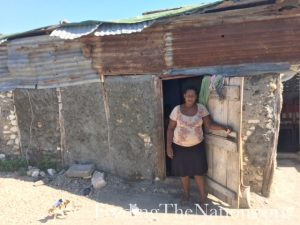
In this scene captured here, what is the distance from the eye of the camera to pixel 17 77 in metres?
6.80

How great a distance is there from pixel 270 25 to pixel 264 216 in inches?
118

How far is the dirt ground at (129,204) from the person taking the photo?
4.94 metres

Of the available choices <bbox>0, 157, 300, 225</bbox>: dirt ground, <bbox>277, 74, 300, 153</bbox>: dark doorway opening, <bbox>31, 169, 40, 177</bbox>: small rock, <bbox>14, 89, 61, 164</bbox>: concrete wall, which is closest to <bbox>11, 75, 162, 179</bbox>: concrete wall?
<bbox>14, 89, 61, 164</bbox>: concrete wall

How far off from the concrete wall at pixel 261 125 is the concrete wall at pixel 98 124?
5.05 feet

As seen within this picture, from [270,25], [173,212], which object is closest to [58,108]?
[173,212]

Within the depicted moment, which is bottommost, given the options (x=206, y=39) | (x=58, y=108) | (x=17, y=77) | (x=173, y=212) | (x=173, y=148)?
(x=173, y=212)

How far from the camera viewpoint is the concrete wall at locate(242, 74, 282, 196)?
542 cm

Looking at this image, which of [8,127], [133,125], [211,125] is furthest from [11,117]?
[211,125]

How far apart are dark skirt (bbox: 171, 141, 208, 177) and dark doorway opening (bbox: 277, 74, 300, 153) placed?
3.82 metres

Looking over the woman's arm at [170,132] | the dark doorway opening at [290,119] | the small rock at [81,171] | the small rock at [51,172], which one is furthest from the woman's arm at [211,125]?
the dark doorway opening at [290,119]

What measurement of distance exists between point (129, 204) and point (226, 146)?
184cm

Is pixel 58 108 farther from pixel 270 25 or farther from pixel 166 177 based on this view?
pixel 270 25

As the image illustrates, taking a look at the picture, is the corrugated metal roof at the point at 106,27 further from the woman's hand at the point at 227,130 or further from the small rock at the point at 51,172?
the small rock at the point at 51,172

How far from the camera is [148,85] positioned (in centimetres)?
596
